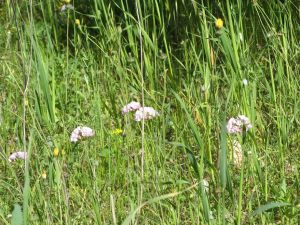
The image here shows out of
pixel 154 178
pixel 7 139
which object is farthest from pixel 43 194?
pixel 7 139

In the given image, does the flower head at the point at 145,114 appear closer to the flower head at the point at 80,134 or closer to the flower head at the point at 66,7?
the flower head at the point at 80,134

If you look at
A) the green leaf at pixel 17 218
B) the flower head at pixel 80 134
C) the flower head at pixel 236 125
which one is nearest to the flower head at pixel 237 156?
the flower head at pixel 236 125

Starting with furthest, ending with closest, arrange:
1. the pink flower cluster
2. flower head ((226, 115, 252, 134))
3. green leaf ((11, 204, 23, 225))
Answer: the pink flower cluster < flower head ((226, 115, 252, 134)) < green leaf ((11, 204, 23, 225))

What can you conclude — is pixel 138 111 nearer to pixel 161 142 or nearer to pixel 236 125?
pixel 161 142

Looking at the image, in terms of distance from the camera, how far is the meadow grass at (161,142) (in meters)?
2.13

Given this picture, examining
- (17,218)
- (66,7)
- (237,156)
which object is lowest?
(237,156)

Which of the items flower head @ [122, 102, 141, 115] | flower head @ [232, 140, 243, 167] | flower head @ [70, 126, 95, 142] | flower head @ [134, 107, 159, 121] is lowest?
flower head @ [232, 140, 243, 167]

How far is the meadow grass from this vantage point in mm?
2133

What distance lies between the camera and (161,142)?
8.70ft

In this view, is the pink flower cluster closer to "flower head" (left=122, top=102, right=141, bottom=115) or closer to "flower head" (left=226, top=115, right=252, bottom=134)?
"flower head" (left=122, top=102, right=141, bottom=115)

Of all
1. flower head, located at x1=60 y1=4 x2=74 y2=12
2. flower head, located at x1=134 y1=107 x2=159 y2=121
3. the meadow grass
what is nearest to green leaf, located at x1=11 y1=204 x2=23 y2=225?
the meadow grass

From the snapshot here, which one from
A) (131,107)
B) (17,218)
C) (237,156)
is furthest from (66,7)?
(17,218)

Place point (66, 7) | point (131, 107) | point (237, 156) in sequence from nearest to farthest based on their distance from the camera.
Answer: point (237, 156) → point (131, 107) → point (66, 7)

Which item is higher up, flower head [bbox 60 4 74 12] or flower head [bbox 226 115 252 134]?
flower head [bbox 60 4 74 12]
